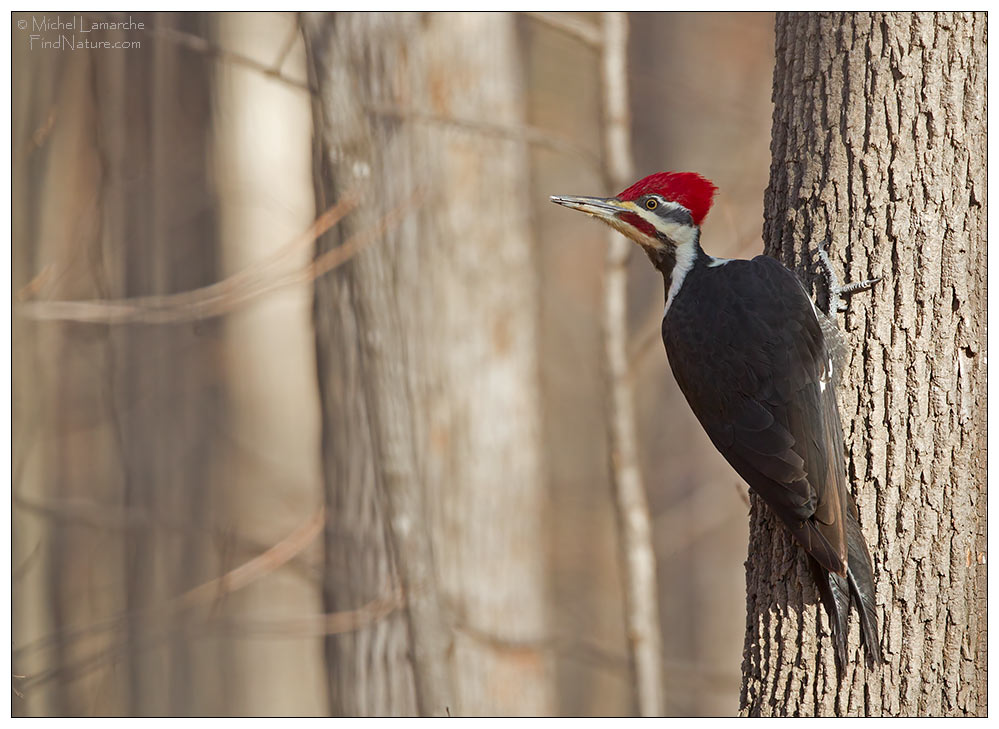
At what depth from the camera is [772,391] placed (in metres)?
2.46

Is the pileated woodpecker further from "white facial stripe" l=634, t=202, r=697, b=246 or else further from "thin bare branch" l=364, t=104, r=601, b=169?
"thin bare branch" l=364, t=104, r=601, b=169

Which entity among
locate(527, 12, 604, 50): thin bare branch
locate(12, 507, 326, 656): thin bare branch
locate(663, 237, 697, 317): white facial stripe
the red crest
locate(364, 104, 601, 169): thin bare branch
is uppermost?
locate(527, 12, 604, 50): thin bare branch

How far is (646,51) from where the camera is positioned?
10.2 metres

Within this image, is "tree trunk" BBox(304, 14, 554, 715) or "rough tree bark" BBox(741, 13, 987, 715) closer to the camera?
"rough tree bark" BBox(741, 13, 987, 715)

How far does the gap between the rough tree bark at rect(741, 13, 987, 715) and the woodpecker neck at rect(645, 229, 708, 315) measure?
0.56 m

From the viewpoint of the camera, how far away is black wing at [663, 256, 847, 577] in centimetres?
226

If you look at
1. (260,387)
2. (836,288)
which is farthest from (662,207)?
(260,387)

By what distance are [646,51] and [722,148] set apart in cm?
167

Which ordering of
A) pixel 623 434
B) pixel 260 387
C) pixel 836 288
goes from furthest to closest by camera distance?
1. pixel 260 387
2. pixel 623 434
3. pixel 836 288

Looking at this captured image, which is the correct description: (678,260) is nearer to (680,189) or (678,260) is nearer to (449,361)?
(680,189)

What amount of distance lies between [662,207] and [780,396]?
2.69 ft

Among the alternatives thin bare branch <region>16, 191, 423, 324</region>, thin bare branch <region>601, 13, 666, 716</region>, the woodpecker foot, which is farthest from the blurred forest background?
the woodpecker foot

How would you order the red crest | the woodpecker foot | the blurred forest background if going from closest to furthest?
the woodpecker foot, the red crest, the blurred forest background

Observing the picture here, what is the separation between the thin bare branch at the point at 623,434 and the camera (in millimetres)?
4730
